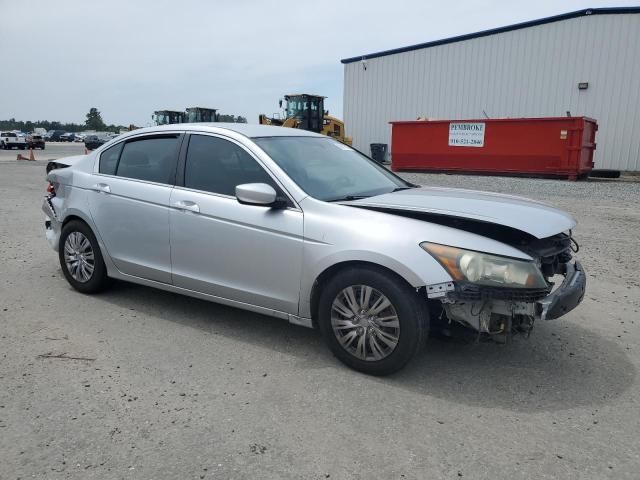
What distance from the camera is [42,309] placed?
4.60 metres

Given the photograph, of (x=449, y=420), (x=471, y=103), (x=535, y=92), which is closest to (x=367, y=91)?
(x=471, y=103)

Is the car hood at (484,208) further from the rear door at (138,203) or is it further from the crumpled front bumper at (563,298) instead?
the rear door at (138,203)

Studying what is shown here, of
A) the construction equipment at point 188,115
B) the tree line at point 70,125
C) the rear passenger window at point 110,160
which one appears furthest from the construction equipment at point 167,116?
the tree line at point 70,125

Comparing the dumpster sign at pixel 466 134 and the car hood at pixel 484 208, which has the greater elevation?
the dumpster sign at pixel 466 134

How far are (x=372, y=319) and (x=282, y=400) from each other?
73cm

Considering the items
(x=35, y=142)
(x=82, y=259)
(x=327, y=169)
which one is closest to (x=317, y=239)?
(x=327, y=169)

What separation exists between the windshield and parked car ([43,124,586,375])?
2cm

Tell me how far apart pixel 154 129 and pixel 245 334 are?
203 cm

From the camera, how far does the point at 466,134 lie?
1888 centimetres

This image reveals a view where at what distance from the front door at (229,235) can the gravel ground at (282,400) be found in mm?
435

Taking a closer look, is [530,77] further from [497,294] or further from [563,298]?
[497,294]

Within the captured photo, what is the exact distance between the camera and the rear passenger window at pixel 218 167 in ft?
12.9

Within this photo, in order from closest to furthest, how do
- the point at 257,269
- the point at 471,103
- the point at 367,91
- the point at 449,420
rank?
the point at 449,420, the point at 257,269, the point at 471,103, the point at 367,91

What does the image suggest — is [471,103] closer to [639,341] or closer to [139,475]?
[639,341]
